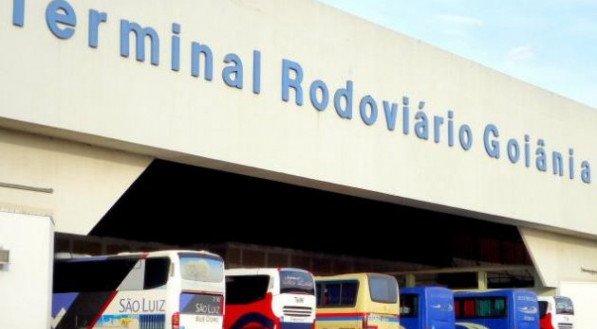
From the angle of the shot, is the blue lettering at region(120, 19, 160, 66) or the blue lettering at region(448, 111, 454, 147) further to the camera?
the blue lettering at region(448, 111, 454, 147)

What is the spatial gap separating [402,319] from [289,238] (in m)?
7.88

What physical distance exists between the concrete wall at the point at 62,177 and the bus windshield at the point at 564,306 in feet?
50.3

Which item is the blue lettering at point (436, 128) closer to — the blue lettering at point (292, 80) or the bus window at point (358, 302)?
the bus window at point (358, 302)

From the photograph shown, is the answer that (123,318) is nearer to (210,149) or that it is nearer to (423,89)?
(210,149)

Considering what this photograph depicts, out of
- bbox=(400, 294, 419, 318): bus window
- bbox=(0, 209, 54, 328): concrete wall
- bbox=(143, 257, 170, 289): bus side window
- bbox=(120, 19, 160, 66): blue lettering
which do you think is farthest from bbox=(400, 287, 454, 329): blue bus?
bbox=(0, 209, 54, 328): concrete wall

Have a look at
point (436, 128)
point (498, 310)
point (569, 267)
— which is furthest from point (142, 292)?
point (569, 267)

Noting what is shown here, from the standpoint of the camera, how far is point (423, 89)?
27.3 m

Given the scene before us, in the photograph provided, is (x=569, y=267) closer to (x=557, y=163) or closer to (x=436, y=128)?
(x=557, y=163)

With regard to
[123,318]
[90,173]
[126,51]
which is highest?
[126,51]

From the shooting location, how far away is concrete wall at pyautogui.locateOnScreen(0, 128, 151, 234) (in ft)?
58.7

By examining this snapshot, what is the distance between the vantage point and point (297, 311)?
22.2 meters

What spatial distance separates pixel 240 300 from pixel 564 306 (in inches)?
481

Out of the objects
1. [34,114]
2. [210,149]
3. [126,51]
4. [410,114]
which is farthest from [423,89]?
[34,114]

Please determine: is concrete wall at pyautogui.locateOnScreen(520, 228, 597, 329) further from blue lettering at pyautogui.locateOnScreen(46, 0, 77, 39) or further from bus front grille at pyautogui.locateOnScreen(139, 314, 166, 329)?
blue lettering at pyautogui.locateOnScreen(46, 0, 77, 39)
